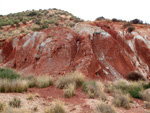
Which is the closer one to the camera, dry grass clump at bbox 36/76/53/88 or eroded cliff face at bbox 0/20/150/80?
dry grass clump at bbox 36/76/53/88

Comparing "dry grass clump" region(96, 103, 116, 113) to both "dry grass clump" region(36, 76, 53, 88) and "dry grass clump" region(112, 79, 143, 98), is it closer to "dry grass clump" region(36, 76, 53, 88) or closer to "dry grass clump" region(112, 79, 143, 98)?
"dry grass clump" region(112, 79, 143, 98)

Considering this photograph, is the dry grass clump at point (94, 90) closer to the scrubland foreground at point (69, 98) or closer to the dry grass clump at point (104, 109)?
the scrubland foreground at point (69, 98)

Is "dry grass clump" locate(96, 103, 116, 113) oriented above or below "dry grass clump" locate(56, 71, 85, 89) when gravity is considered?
above

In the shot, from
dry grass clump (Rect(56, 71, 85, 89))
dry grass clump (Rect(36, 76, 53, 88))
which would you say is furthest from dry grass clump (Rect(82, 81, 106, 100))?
dry grass clump (Rect(36, 76, 53, 88))

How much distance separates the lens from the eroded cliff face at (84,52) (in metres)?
11.5

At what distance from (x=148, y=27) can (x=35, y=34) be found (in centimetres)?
1353

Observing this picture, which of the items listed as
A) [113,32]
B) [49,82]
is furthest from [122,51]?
[49,82]

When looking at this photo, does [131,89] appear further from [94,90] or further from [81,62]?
[81,62]

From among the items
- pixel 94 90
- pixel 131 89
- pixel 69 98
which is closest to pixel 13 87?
pixel 69 98

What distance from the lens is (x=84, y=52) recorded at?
464 inches

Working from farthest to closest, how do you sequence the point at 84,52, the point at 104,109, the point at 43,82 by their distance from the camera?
the point at 84,52 → the point at 43,82 → the point at 104,109

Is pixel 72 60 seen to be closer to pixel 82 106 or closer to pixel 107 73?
pixel 107 73

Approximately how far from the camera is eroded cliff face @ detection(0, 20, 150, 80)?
1153 cm

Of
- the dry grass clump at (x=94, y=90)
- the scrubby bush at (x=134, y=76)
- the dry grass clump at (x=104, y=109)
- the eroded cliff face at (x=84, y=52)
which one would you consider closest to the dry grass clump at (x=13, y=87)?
the dry grass clump at (x=94, y=90)
